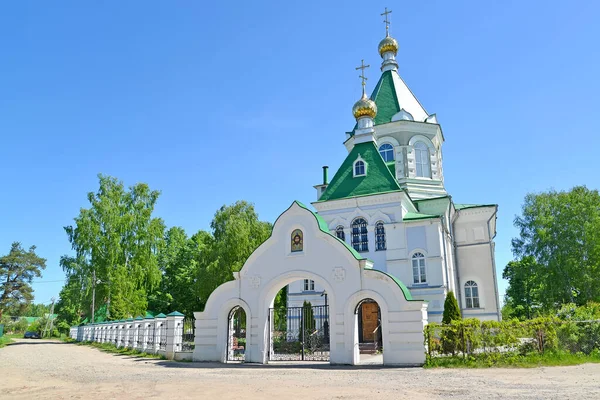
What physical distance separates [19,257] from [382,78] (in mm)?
44142

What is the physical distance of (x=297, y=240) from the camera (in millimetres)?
14781

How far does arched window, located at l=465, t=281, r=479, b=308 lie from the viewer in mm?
23344

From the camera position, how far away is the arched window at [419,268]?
66.4 ft

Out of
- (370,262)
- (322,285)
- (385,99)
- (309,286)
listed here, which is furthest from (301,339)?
(385,99)

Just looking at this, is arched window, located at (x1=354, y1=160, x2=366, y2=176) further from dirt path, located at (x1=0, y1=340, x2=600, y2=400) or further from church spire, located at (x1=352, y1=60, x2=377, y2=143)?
dirt path, located at (x1=0, y1=340, x2=600, y2=400)

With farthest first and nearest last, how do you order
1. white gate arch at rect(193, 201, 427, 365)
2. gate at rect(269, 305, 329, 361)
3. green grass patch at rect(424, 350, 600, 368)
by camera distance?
1. gate at rect(269, 305, 329, 361)
2. white gate arch at rect(193, 201, 427, 365)
3. green grass patch at rect(424, 350, 600, 368)

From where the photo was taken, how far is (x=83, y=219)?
31.8 metres

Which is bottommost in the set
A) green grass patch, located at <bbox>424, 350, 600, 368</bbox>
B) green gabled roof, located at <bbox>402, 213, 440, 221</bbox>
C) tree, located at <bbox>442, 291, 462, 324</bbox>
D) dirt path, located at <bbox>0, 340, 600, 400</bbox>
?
dirt path, located at <bbox>0, 340, 600, 400</bbox>

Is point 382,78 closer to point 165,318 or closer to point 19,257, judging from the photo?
point 165,318

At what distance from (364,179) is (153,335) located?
11.7m

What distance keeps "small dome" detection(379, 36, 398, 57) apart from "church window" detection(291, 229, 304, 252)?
19701mm

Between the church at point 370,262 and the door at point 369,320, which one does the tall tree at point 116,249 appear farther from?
the door at point 369,320

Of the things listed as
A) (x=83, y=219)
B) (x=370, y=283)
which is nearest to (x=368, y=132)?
(x=370, y=283)

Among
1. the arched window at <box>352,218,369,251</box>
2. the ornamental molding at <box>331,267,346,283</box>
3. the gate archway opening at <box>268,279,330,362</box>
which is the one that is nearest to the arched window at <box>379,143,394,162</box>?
the arched window at <box>352,218,369,251</box>
